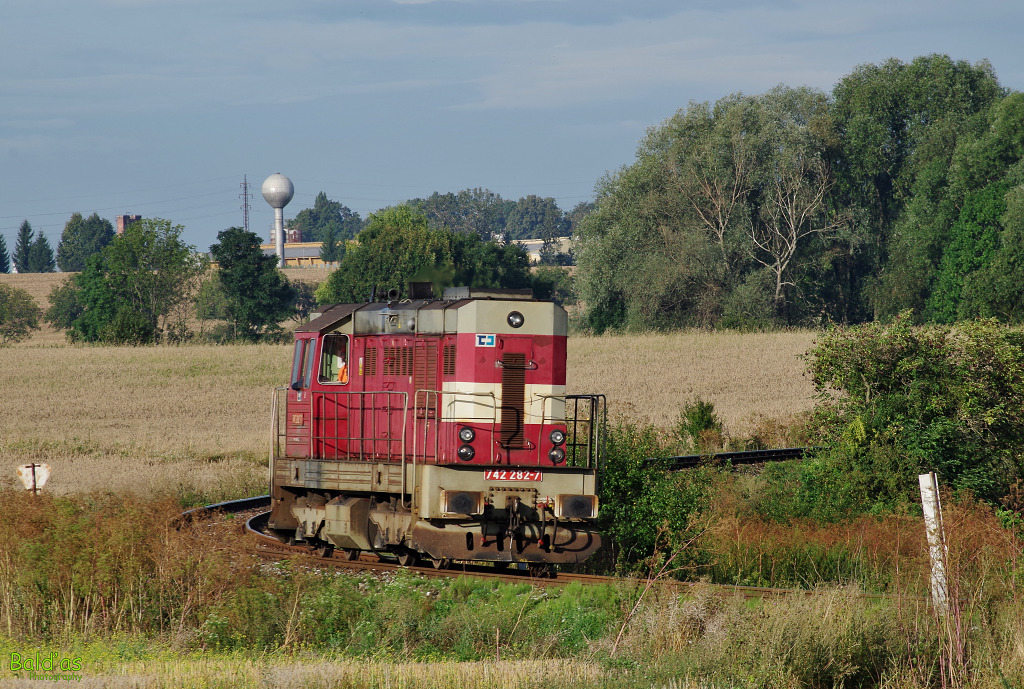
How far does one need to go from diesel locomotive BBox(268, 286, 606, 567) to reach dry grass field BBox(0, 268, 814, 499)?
724 cm

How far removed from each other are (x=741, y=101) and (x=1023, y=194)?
20.0 meters

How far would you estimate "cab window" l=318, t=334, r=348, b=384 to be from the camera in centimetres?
1512

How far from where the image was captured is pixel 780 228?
71.4 metres

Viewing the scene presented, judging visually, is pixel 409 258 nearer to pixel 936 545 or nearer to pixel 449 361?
pixel 449 361

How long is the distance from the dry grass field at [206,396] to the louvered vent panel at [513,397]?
324 inches

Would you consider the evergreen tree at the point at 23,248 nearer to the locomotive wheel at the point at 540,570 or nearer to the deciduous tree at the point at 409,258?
the deciduous tree at the point at 409,258

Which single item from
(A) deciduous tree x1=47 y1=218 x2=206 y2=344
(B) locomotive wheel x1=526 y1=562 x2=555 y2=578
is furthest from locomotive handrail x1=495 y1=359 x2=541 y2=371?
(A) deciduous tree x1=47 y1=218 x2=206 y2=344

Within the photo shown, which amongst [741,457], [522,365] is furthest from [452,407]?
[741,457]

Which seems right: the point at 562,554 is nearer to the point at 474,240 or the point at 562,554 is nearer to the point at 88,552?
the point at 88,552

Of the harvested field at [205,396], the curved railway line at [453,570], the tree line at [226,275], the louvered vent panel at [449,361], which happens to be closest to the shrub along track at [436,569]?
the curved railway line at [453,570]

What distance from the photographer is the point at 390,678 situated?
783cm

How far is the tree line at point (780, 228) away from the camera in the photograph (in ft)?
219

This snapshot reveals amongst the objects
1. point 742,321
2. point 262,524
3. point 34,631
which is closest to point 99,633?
point 34,631

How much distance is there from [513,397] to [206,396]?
32.0m
